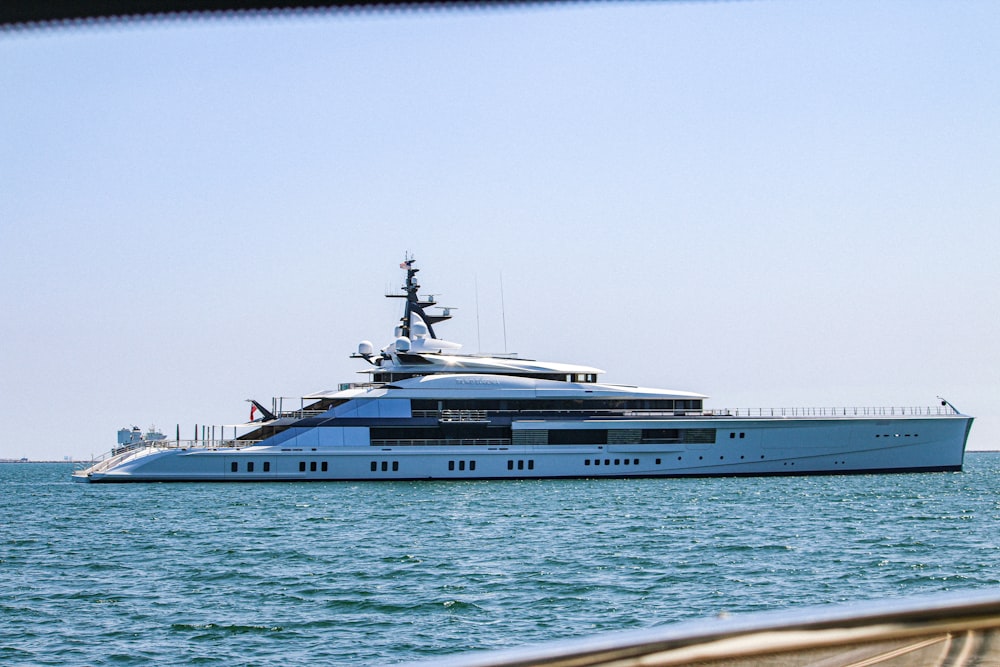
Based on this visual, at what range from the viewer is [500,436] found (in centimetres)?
4147

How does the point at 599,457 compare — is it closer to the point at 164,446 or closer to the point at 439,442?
the point at 439,442

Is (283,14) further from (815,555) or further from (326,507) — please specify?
(326,507)

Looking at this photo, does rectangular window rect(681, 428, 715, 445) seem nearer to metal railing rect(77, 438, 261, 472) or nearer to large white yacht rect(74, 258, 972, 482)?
large white yacht rect(74, 258, 972, 482)

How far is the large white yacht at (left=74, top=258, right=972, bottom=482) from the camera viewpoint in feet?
130

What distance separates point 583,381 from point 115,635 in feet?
104

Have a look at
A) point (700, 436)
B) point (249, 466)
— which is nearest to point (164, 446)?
point (249, 466)

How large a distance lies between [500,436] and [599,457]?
3796 millimetres

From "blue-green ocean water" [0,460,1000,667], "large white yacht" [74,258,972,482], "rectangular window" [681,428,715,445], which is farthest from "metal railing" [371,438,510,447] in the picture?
"blue-green ocean water" [0,460,1000,667]

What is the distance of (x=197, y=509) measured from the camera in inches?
1181

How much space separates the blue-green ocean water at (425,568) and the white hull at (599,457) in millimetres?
6717

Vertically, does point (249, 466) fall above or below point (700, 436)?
below

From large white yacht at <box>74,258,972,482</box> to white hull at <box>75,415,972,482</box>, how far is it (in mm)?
40

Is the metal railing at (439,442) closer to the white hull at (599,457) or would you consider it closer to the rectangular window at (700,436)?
the white hull at (599,457)

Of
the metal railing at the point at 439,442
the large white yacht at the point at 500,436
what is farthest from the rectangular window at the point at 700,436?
the metal railing at the point at 439,442
